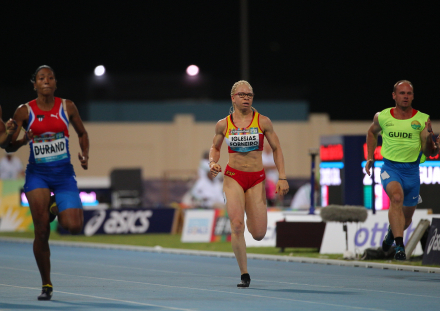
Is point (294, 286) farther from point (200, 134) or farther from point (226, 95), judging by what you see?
point (226, 95)

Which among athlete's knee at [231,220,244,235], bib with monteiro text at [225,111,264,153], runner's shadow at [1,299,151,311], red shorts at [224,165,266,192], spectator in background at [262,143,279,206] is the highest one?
spectator in background at [262,143,279,206]

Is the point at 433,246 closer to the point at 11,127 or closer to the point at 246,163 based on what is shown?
the point at 246,163

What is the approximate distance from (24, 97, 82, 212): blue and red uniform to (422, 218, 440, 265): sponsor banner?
6.11m

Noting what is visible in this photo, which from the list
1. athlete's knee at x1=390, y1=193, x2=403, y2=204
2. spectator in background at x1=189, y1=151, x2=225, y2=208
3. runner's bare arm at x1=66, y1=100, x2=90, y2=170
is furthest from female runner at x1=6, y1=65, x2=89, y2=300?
spectator in background at x1=189, y1=151, x2=225, y2=208

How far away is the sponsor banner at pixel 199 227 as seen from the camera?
20.4 meters

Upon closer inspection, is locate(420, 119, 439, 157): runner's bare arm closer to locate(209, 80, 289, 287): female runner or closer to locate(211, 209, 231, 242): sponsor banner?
locate(209, 80, 289, 287): female runner

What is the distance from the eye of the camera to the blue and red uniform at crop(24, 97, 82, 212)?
8.70 m

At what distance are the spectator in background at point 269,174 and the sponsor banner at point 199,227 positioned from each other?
19.5 ft

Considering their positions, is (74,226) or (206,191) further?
(206,191)

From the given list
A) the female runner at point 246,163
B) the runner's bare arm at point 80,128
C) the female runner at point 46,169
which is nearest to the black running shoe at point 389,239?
the female runner at point 246,163

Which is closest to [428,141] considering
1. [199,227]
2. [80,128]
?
[80,128]

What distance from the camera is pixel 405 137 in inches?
444

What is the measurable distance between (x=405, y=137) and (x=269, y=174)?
61.7 feet

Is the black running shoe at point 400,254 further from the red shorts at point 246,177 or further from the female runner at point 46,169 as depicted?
the female runner at point 46,169
